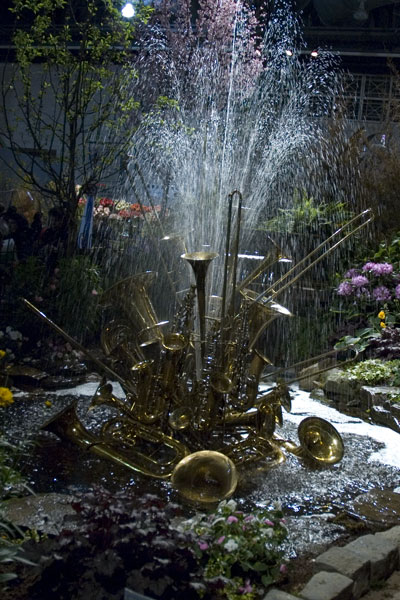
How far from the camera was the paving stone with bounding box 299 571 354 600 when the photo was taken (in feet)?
9.09

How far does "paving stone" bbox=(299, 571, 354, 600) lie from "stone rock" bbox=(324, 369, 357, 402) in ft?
14.5

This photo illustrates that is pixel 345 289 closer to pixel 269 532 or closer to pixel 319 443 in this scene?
pixel 319 443

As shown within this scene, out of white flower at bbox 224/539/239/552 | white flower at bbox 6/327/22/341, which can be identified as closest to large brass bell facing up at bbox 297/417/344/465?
white flower at bbox 224/539/239/552

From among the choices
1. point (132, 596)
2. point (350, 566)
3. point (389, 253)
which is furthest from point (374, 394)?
point (132, 596)

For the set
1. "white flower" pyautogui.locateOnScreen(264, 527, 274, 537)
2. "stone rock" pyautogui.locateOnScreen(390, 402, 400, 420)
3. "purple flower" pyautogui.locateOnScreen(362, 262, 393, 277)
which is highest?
"purple flower" pyautogui.locateOnScreen(362, 262, 393, 277)

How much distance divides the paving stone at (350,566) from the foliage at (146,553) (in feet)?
0.67

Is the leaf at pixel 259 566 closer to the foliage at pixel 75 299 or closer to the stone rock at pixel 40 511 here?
the stone rock at pixel 40 511

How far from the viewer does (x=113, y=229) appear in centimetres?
1075

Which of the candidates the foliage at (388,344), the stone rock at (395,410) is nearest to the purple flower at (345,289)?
the foliage at (388,344)

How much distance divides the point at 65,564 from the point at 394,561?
1.51 metres

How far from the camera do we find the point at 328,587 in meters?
2.83

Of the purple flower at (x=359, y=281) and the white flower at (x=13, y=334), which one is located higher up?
the purple flower at (x=359, y=281)

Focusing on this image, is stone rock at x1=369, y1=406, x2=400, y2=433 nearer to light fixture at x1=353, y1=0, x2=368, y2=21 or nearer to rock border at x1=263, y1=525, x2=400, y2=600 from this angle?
rock border at x1=263, y1=525, x2=400, y2=600

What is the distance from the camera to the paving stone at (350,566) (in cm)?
301
